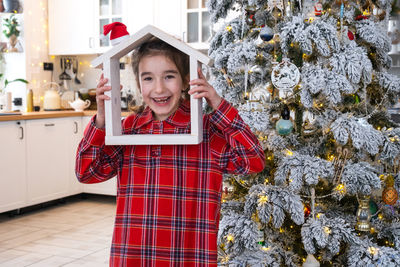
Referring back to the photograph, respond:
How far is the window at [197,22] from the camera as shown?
420 cm

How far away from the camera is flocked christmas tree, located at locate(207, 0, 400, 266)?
189 centimetres

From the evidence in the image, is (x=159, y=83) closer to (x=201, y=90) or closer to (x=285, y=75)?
(x=201, y=90)

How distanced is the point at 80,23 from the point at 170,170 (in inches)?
146

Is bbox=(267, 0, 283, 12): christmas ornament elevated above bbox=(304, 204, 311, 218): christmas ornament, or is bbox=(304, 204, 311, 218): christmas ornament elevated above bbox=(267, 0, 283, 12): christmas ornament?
bbox=(267, 0, 283, 12): christmas ornament

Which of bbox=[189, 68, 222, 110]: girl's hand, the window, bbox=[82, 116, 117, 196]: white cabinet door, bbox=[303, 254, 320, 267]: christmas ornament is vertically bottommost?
bbox=[82, 116, 117, 196]: white cabinet door

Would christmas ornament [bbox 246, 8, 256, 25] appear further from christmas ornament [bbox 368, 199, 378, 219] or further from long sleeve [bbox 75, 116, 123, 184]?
long sleeve [bbox 75, 116, 123, 184]

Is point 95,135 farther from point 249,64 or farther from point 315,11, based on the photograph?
point 315,11

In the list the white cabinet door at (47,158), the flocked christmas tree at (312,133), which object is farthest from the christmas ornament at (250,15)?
the white cabinet door at (47,158)

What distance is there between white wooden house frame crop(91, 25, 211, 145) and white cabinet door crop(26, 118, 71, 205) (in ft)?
9.74

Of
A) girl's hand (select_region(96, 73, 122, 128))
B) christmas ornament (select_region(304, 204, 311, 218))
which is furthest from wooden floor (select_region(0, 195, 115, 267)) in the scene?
girl's hand (select_region(96, 73, 122, 128))

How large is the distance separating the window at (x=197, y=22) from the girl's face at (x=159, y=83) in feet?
9.73

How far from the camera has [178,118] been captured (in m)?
1.35

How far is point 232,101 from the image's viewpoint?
2.16m

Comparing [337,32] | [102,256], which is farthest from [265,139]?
[102,256]
